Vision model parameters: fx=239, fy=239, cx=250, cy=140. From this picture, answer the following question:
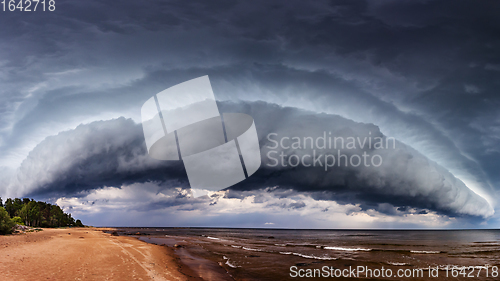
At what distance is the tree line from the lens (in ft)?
322

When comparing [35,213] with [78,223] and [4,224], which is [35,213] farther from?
[4,224]

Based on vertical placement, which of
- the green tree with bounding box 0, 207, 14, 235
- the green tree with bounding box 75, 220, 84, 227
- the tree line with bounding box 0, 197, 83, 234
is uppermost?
the green tree with bounding box 0, 207, 14, 235

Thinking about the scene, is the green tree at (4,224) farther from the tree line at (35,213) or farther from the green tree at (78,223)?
the green tree at (78,223)

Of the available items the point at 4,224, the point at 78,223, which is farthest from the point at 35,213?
the point at 4,224

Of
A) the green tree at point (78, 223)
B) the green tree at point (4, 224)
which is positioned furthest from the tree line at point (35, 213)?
the green tree at point (4, 224)

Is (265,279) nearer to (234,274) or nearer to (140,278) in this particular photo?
(234,274)

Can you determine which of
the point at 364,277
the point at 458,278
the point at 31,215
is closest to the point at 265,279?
the point at 364,277

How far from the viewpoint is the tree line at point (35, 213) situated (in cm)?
9815

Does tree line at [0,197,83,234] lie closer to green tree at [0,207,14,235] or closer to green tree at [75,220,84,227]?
green tree at [75,220,84,227]

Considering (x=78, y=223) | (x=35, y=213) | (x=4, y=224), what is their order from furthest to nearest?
(x=78, y=223) → (x=35, y=213) → (x=4, y=224)

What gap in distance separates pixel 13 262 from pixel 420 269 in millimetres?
33557

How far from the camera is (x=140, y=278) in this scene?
1395cm

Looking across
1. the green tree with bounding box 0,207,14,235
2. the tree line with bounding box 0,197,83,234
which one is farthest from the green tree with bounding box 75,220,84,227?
the green tree with bounding box 0,207,14,235

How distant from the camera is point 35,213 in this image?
105 m
